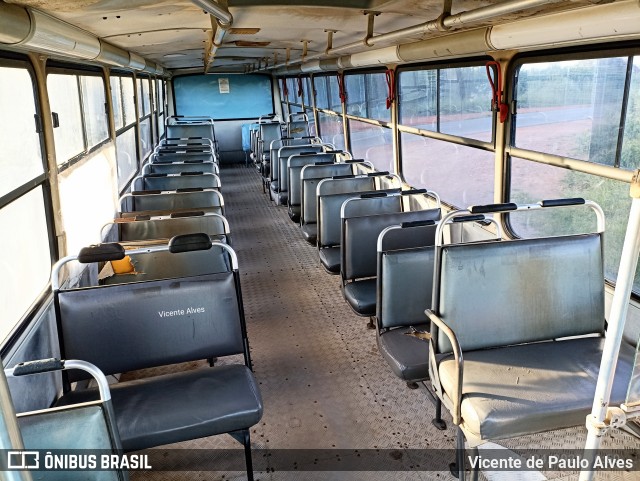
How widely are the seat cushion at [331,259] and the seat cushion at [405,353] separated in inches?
51.4

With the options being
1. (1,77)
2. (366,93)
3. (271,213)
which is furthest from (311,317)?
(271,213)

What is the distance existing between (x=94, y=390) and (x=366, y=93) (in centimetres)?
542

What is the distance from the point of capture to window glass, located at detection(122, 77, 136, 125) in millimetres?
7491

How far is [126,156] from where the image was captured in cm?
735

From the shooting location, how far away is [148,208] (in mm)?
5043

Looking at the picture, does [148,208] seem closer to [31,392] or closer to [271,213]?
[31,392]

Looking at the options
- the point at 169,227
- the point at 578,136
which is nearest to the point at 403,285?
the point at 578,136

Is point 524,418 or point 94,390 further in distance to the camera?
point 94,390

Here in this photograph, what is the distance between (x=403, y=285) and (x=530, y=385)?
99 centimetres

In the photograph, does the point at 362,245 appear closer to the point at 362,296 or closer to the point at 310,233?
the point at 362,296

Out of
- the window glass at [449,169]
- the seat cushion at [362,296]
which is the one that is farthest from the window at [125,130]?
the seat cushion at [362,296]

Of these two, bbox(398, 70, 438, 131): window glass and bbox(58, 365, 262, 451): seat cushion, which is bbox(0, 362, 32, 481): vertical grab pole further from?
bbox(398, 70, 438, 131): window glass

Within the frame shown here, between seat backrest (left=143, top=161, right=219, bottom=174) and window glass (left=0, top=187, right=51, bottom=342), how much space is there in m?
3.44

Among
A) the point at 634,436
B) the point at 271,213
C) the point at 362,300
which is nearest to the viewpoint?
the point at 634,436
